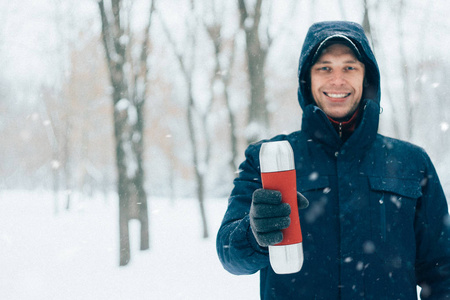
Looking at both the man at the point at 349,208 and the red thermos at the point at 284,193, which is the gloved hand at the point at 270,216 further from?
the man at the point at 349,208

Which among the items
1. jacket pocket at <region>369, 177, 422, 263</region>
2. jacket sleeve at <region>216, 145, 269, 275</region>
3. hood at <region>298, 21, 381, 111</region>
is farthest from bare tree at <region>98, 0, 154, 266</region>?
jacket pocket at <region>369, 177, 422, 263</region>

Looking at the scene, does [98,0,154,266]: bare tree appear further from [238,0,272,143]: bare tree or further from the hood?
the hood

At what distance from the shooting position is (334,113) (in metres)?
1.91

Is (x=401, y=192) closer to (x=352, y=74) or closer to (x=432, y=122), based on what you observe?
(x=352, y=74)

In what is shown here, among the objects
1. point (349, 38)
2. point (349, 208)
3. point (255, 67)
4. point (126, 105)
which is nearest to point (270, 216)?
point (349, 208)

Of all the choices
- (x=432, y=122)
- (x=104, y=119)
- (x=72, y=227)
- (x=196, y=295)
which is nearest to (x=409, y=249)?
(x=196, y=295)

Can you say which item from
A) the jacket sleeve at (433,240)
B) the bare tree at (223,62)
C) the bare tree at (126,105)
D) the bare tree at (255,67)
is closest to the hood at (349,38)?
the jacket sleeve at (433,240)

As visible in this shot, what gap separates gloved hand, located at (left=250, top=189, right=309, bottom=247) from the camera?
1.27 meters

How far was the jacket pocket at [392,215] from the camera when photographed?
165cm

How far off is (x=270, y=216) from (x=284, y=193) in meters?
0.10

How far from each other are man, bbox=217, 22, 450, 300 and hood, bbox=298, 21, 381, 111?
1cm

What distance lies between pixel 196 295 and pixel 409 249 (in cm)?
558

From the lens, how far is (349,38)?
188 cm

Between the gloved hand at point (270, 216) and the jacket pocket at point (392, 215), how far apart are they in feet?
2.12
